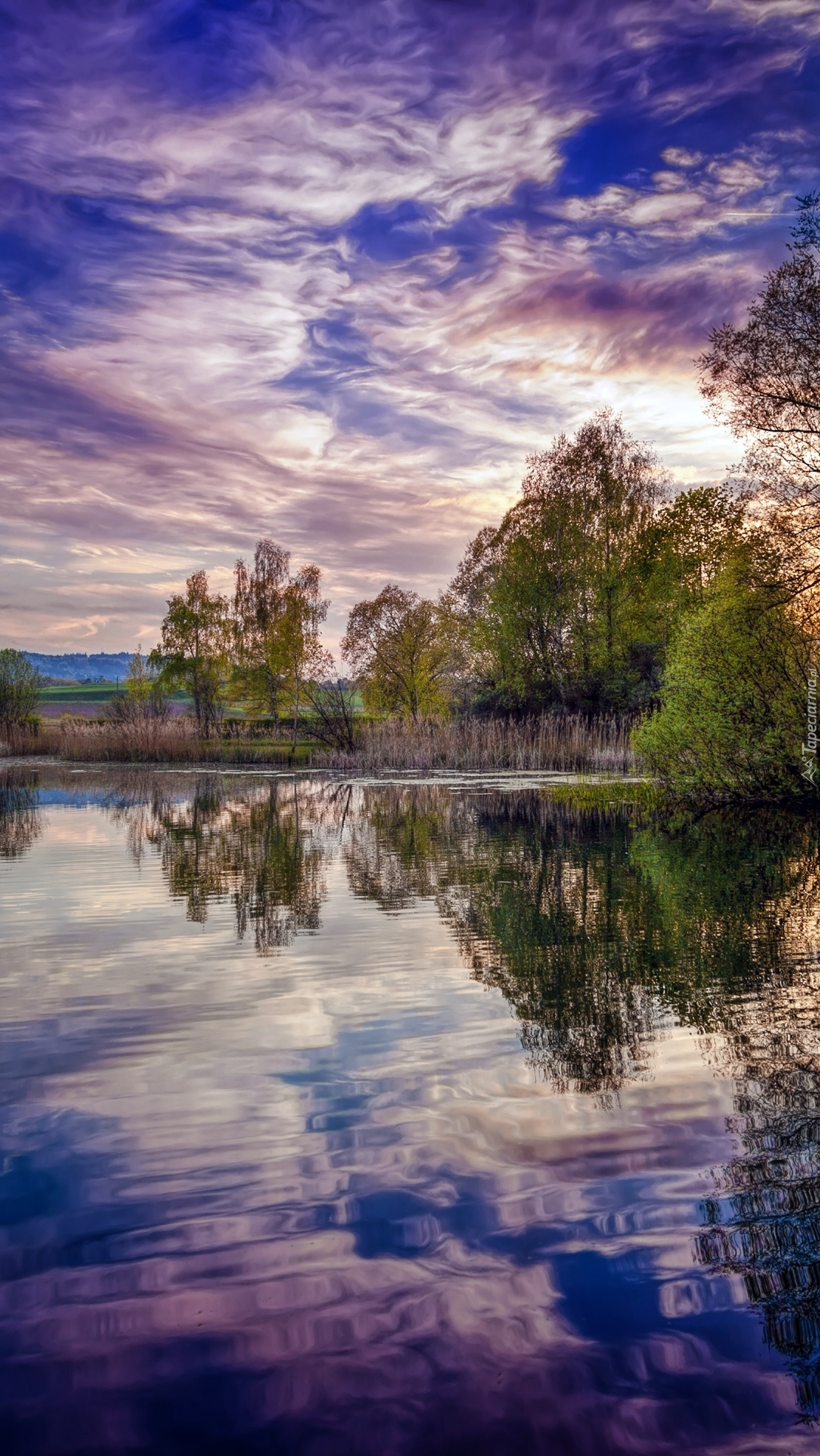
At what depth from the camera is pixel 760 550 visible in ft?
67.2

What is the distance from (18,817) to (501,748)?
62.9 feet

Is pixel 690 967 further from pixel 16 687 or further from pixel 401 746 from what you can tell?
pixel 16 687

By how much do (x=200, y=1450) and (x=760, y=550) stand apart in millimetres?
20326

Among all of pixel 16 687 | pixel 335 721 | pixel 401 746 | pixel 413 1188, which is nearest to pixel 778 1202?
pixel 413 1188

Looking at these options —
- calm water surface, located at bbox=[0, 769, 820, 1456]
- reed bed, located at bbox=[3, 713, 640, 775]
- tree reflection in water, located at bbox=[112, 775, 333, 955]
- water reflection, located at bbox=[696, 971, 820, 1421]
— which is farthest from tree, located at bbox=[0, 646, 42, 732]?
water reflection, located at bbox=[696, 971, 820, 1421]

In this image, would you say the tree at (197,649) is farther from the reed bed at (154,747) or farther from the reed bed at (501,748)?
the reed bed at (501,748)

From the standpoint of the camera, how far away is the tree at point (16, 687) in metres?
63.5

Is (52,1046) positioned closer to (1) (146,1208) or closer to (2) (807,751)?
(1) (146,1208)

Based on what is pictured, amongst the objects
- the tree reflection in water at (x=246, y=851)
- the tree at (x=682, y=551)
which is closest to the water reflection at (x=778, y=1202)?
the tree reflection in water at (x=246, y=851)

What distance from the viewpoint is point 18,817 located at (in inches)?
892

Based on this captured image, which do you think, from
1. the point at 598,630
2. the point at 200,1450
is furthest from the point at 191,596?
the point at 200,1450

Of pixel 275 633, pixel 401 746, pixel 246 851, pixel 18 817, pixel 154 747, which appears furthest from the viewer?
pixel 275 633

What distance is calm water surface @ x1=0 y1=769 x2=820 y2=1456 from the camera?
2.78 metres

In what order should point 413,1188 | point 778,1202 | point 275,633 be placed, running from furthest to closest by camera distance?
point 275,633, point 413,1188, point 778,1202
